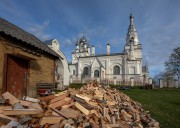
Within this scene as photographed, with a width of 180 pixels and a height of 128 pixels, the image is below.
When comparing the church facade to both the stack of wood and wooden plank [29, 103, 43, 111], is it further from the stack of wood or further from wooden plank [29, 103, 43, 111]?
wooden plank [29, 103, 43, 111]

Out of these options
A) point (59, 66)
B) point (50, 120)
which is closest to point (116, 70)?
point (59, 66)

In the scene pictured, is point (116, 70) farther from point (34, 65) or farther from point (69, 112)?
point (69, 112)

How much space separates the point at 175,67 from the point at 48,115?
4162cm

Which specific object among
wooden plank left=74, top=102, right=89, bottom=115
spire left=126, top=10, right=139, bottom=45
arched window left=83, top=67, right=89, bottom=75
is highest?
spire left=126, top=10, right=139, bottom=45

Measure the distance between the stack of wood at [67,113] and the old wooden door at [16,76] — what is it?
2.12 metres

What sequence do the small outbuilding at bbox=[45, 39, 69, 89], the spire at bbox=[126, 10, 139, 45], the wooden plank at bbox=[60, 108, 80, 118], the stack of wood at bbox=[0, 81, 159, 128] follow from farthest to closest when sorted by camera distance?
the spire at bbox=[126, 10, 139, 45]
the small outbuilding at bbox=[45, 39, 69, 89]
the wooden plank at bbox=[60, 108, 80, 118]
the stack of wood at bbox=[0, 81, 159, 128]

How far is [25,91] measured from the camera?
1024 cm

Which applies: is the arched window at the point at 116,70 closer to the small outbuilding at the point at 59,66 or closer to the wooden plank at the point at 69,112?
the small outbuilding at the point at 59,66

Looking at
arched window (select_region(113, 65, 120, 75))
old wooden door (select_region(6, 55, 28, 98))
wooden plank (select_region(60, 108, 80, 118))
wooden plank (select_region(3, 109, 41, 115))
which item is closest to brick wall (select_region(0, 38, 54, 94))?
old wooden door (select_region(6, 55, 28, 98))

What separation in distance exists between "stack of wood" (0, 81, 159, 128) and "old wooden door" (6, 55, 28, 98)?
2120 millimetres

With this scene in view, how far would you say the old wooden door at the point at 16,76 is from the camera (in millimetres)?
8953

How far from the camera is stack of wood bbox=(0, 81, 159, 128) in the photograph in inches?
214

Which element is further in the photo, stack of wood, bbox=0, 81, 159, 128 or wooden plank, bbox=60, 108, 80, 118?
wooden plank, bbox=60, 108, 80, 118

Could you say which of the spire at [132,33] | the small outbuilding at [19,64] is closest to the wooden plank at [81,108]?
the small outbuilding at [19,64]
